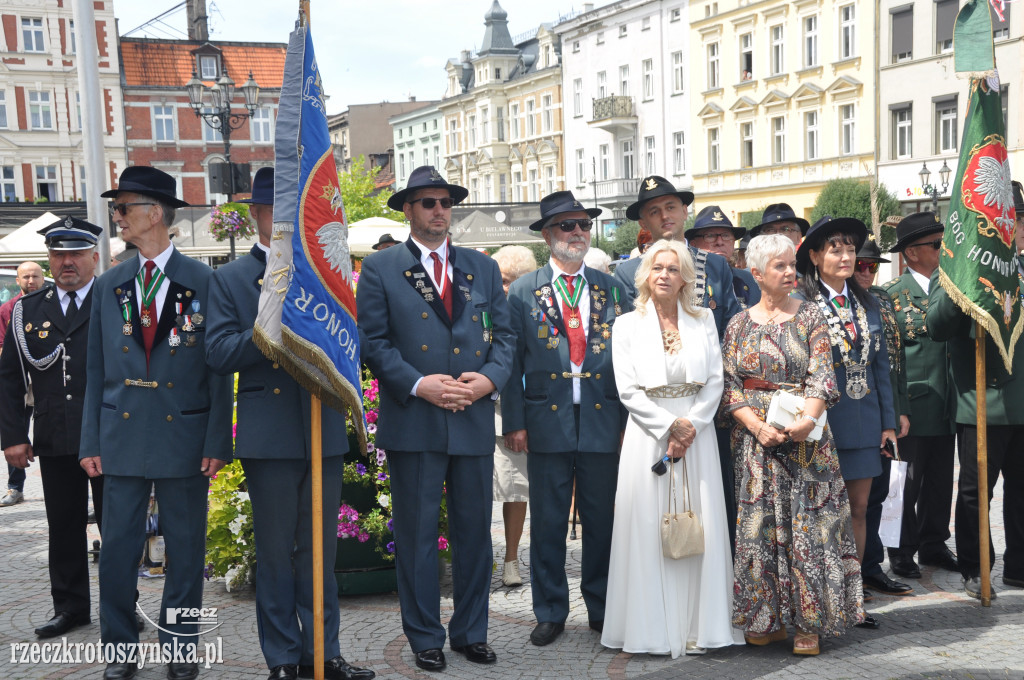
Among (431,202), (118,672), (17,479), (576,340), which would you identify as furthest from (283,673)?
(17,479)

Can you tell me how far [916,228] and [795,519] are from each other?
2596 mm

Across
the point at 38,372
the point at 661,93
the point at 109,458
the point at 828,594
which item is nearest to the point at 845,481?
the point at 828,594

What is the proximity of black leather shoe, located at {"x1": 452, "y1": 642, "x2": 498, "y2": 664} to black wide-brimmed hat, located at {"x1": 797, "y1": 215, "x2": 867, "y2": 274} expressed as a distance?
272cm

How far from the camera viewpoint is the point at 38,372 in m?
6.09

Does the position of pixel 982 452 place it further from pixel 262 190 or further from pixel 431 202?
pixel 262 190

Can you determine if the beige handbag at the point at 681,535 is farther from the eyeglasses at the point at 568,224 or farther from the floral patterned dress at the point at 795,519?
the eyeglasses at the point at 568,224

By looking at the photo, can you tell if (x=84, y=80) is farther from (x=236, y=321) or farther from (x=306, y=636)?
(x=306, y=636)

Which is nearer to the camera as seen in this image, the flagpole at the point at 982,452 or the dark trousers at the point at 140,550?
the dark trousers at the point at 140,550

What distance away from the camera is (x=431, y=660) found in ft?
16.8

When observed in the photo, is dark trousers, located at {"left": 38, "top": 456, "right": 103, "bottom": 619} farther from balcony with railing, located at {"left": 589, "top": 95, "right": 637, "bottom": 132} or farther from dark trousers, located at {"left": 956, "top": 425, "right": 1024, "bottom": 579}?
balcony with railing, located at {"left": 589, "top": 95, "right": 637, "bottom": 132}

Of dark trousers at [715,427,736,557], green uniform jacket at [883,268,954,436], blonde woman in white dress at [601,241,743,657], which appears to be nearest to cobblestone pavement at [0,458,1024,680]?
blonde woman in white dress at [601,241,743,657]

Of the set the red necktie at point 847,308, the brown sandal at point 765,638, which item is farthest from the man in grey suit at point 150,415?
the red necktie at point 847,308

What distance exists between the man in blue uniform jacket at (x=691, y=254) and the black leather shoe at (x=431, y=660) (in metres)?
2.26

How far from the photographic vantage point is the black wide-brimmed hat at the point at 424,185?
5316mm
